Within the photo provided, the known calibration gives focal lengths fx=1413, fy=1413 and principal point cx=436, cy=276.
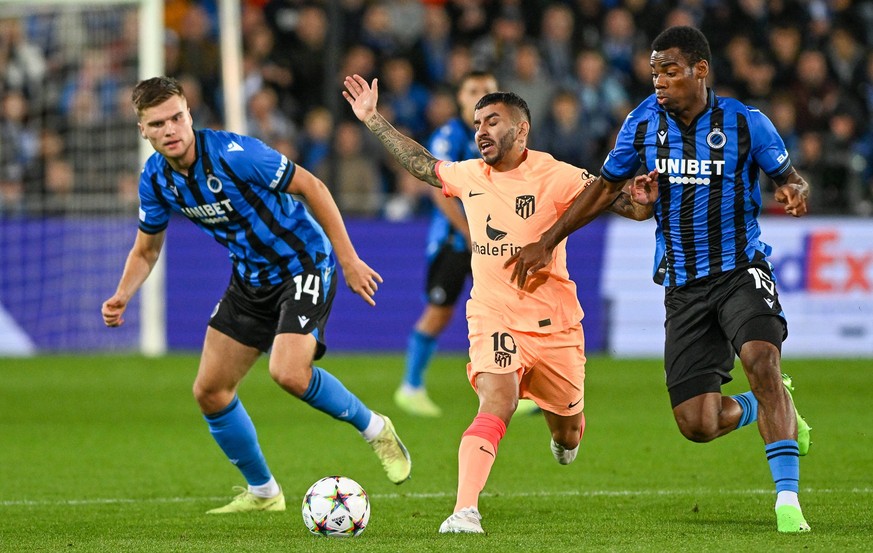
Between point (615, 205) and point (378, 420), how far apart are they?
1698mm

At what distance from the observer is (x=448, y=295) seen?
11.0 m

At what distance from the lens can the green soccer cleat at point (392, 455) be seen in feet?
23.5

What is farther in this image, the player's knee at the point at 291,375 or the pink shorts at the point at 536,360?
the player's knee at the point at 291,375

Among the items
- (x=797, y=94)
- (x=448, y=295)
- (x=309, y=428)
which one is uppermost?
(x=797, y=94)

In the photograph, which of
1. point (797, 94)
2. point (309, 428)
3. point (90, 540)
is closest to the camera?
point (90, 540)

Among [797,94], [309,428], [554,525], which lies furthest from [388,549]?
[797,94]

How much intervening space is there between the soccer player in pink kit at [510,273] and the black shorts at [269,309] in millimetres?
887

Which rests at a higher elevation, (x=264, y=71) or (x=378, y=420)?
(x=264, y=71)

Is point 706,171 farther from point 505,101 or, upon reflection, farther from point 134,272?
point 134,272

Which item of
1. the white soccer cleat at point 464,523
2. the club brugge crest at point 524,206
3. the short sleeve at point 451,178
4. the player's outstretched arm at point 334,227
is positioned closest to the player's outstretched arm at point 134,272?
the player's outstretched arm at point 334,227

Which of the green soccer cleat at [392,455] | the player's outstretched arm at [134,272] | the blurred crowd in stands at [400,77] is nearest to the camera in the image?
the player's outstretched arm at [134,272]

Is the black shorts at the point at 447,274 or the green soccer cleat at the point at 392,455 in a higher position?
the black shorts at the point at 447,274

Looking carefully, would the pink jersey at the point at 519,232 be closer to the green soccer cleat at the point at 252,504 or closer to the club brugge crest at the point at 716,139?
the club brugge crest at the point at 716,139

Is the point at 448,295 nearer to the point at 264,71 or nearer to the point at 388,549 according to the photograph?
the point at 388,549
